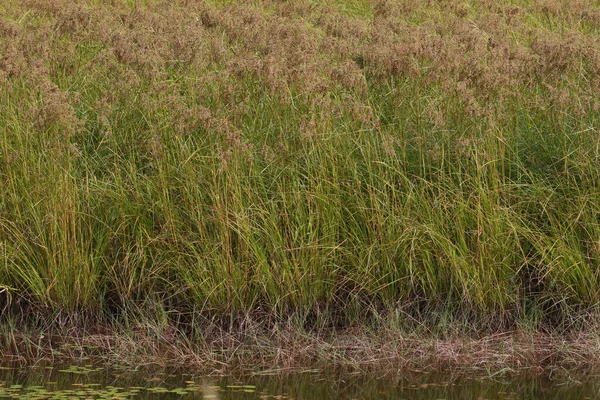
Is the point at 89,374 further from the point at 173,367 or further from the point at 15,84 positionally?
the point at 15,84

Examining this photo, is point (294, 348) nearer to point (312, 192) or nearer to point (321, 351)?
point (321, 351)

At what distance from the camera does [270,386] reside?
5.91m

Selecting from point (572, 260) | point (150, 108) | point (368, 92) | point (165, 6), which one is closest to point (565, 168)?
point (572, 260)

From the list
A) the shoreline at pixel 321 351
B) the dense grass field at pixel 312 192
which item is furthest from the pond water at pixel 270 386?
the dense grass field at pixel 312 192

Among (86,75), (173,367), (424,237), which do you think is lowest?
(173,367)

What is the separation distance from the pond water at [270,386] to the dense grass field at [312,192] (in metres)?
0.48

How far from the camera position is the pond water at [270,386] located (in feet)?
18.9

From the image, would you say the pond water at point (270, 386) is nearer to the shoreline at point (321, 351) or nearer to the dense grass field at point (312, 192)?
the shoreline at point (321, 351)

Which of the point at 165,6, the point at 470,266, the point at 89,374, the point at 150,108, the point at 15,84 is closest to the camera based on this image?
the point at 89,374

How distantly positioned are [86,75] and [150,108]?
49.7 inches

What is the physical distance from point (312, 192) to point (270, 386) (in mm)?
1333

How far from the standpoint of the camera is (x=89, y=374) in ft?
20.0

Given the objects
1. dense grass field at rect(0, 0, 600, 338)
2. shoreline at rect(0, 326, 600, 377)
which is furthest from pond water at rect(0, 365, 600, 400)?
dense grass field at rect(0, 0, 600, 338)

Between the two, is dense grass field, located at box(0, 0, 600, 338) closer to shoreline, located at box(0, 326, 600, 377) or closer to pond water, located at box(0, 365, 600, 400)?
shoreline, located at box(0, 326, 600, 377)
